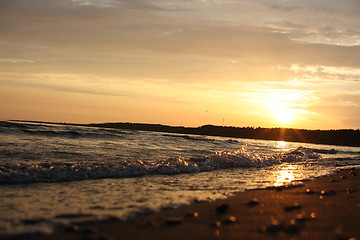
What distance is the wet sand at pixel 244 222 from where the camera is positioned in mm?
3717

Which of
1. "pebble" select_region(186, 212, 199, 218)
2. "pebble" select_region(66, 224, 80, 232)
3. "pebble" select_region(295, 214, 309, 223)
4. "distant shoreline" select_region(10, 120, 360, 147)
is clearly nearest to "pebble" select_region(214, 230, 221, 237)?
"pebble" select_region(186, 212, 199, 218)

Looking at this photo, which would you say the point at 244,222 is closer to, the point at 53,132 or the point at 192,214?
the point at 192,214

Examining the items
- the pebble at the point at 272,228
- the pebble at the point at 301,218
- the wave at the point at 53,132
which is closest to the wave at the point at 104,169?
the pebble at the point at 301,218

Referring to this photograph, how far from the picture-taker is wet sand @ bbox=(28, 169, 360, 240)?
12.2ft

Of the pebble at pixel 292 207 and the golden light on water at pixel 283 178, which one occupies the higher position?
the pebble at pixel 292 207

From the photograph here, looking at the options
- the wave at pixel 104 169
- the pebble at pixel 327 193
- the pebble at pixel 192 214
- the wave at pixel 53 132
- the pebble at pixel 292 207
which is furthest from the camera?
the wave at pixel 53 132

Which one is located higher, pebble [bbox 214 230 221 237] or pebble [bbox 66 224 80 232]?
pebble [bbox 214 230 221 237]

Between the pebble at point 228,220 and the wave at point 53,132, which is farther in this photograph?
the wave at point 53,132

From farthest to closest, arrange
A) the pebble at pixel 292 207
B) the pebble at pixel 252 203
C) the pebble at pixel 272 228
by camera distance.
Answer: the pebble at pixel 252 203
the pebble at pixel 292 207
the pebble at pixel 272 228

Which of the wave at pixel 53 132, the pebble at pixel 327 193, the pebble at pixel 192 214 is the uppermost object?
the pebble at pixel 327 193

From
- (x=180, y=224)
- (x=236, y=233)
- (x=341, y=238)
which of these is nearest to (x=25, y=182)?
(x=180, y=224)

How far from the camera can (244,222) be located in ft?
14.2

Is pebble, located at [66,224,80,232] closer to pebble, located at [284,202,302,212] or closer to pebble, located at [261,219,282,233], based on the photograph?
pebble, located at [261,219,282,233]

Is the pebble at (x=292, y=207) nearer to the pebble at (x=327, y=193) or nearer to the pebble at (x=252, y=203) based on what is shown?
the pebble at (x=252, y=203)
